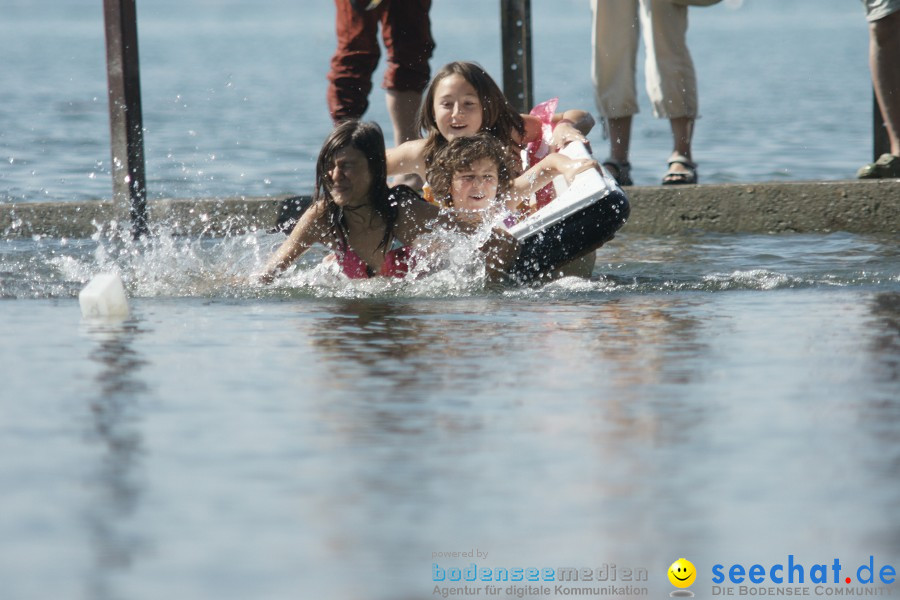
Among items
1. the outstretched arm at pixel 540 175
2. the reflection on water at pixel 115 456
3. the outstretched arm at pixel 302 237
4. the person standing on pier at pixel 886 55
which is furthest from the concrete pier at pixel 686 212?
the reflection on water at pixel 115 456

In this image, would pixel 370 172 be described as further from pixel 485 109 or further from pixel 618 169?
pixel 618 169

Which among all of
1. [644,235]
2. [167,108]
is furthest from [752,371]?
[167,108]

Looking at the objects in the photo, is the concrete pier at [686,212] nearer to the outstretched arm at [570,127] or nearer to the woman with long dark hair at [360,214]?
the outstretched arm at [570,127]

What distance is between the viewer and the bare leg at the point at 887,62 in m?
8.34

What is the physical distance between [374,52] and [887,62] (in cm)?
242

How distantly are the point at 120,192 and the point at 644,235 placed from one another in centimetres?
258

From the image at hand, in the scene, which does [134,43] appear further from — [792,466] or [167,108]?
[167,108]

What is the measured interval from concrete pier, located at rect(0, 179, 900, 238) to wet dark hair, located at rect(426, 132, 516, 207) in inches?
66.4

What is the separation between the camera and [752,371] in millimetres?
4559

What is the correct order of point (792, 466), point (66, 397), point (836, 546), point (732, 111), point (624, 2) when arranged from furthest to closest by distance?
point (732, 111)
point (624, 2)
point (66, 397)
point (792, 466)
point (836, 546)

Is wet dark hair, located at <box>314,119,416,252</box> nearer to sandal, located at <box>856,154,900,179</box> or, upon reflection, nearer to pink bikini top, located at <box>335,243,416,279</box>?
pink bikini top, located at <box>335,243,416,279</box>

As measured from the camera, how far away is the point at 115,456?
3.70 metres

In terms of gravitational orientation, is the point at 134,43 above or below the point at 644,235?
above

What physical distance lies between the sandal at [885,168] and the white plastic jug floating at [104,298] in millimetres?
4385
